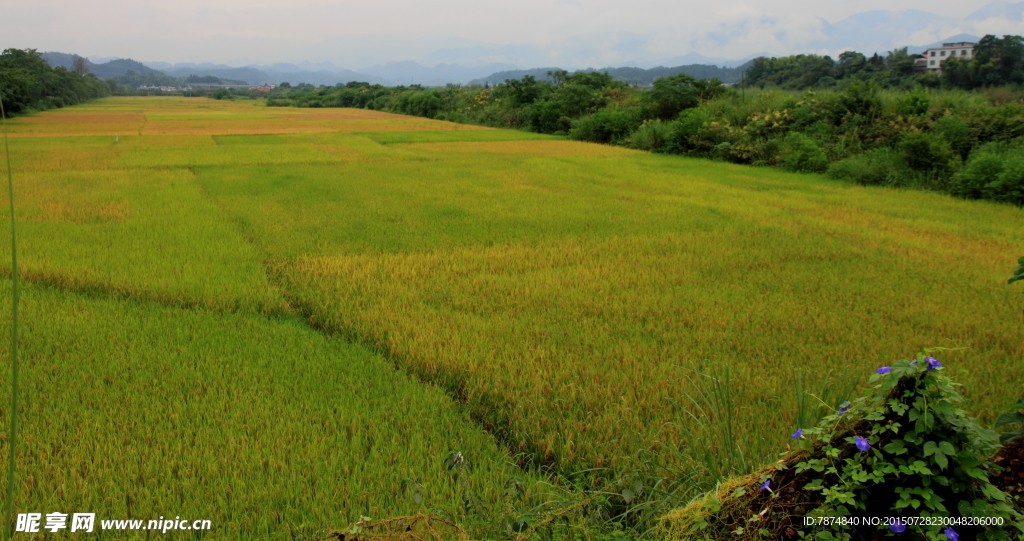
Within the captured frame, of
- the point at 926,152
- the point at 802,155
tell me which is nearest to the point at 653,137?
the point at 802,155

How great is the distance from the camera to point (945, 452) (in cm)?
180

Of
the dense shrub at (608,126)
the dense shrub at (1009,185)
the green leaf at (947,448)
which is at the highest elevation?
the dense shrub at (608,126)

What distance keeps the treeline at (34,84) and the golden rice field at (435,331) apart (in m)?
21.9

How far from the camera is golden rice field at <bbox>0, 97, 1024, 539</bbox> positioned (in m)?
2.86

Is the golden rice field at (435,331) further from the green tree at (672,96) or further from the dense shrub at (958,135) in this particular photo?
the green tree at (672,96)

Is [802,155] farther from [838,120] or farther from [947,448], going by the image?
[947,448]

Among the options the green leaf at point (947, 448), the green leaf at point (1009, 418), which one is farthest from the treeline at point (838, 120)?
the green leaf at point (947, 448)

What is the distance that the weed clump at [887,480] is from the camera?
185 centimetres

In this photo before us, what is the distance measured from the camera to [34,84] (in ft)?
118

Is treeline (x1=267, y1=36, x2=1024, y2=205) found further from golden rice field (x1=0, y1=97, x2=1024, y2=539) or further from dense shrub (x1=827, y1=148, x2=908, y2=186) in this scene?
golden rice field (x1=0, y1=97, x2=1024, y2=539)

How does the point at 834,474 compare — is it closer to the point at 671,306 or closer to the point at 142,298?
the point at 671,306

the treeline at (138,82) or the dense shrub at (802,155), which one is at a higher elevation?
the treeline at (138,82)

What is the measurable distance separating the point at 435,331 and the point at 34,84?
4251 cm

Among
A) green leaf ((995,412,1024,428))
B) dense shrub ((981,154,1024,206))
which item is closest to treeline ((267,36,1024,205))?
dense shrub ((981,154,1024,206))
